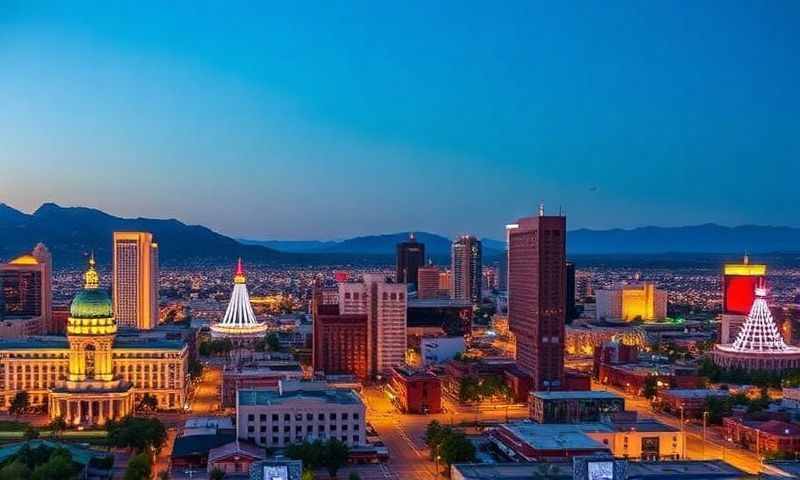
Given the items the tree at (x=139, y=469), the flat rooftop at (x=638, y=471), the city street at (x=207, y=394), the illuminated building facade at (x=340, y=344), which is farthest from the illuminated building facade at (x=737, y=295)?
the tree at (x=139, y=469)

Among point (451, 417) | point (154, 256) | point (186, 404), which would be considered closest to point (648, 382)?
point (451, 417)

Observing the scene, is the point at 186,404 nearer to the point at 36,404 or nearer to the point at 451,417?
the point at 36,404

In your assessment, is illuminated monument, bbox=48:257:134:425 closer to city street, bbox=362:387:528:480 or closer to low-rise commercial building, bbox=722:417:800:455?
city street, bbox=362:387:528:480

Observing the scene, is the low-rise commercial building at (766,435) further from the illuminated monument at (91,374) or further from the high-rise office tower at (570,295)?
the high-rise office tower at (570,295)

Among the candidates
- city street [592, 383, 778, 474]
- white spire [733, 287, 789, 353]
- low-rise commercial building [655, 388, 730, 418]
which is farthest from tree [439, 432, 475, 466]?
white spire [733, 287, 789, 353]

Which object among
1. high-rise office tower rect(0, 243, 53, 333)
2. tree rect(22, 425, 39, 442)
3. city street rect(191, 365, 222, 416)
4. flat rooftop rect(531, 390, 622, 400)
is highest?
high-rise office tower rect(0, 243, 53, 333)

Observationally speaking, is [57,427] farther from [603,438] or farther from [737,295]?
[737,295]
